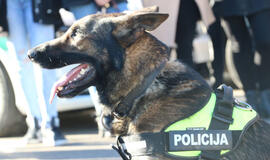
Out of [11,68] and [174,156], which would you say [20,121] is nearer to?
[11,68]

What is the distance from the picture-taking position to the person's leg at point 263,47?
4.52 metres

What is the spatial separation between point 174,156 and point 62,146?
1.85 meters

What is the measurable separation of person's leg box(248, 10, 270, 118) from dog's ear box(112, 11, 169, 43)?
2.33 meters

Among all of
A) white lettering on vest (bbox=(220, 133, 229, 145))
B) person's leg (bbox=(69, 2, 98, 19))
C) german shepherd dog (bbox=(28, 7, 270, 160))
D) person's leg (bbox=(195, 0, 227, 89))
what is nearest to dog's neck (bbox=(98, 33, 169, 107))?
german shepherd dog (bbox=(28, 7, 270, 160))

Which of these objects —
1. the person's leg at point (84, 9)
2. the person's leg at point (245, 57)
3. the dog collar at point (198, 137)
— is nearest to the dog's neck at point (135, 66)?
the dog collar at point (198, 137)

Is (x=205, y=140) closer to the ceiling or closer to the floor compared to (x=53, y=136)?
closer to the ceiling

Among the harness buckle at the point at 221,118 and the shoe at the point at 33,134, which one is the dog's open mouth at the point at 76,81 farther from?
the shoe at the point at 33,134

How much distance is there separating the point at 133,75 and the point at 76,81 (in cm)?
31

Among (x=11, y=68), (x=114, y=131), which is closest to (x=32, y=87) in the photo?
(x=11, y=68)

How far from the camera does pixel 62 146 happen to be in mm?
3965

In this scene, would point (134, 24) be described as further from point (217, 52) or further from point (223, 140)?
point (217, 52)

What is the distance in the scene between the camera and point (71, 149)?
3852 millimetres

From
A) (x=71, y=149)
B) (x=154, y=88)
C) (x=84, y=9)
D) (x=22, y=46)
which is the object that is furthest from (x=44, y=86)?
(x=154, y=88)

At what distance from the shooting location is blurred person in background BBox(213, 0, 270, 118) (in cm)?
452
